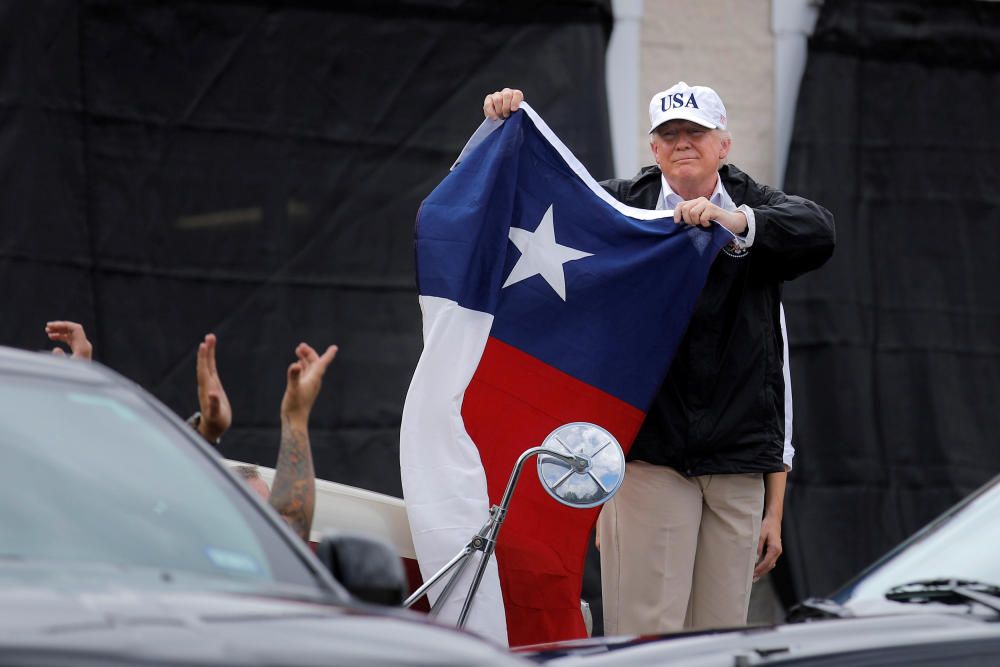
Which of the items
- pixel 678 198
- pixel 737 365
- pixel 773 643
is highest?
pixel 678 198

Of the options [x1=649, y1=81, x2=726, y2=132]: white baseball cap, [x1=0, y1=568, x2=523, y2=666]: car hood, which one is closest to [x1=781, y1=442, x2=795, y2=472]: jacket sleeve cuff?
[x1=649, y1=81, x2=726, y2=132]: white baseball cap

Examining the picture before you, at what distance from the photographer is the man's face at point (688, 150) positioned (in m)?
5.45

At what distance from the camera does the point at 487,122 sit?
566 cm

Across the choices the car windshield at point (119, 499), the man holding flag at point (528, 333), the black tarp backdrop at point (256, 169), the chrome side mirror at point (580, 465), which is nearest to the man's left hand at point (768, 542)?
the man holding flag at point (528, 333)

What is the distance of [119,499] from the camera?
9.89 feet

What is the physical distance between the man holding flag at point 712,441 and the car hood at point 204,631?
257 centimetres

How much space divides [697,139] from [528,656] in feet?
7.58

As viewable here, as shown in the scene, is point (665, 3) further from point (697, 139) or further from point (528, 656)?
point (528, 656)

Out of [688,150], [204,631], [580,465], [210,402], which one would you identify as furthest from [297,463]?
[204,631]

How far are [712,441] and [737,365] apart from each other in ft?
0.84

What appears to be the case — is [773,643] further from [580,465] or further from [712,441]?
[712,441]

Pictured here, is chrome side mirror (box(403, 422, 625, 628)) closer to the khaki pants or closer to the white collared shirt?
the khaki pants

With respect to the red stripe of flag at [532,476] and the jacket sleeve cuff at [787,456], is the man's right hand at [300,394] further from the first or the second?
the jacket sleeve cuff at [787,456]

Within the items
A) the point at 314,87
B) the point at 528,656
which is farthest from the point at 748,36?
the point at 528,656
